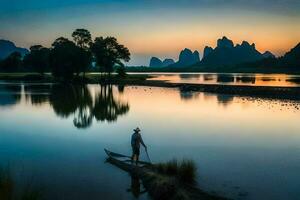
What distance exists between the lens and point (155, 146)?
2789 cm

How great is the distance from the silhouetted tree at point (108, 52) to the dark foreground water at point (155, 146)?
64.1m

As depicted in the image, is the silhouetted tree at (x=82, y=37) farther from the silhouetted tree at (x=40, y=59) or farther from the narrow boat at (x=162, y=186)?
the narrow boat at (x=162, y=186)

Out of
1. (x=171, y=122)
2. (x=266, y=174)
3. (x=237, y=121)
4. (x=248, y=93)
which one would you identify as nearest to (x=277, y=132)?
(x=237, y=121)

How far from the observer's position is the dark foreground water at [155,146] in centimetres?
1869

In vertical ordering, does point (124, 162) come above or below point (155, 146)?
above

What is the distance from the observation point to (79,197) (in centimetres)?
1702

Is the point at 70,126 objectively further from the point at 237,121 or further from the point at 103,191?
the point at 103,191

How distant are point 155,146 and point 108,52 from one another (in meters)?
91.1

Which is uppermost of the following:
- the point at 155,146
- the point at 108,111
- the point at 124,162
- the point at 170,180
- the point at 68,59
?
the point at 68,59

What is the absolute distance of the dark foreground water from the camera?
1869cm

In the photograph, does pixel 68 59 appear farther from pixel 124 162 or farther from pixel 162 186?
pixel 162 186

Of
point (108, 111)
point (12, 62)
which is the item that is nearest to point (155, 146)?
point (108, 111)

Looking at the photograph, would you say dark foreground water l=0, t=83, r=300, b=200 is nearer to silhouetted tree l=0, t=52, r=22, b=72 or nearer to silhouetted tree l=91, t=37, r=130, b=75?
Answer: silhouetted tree l=91, t=37, r=130, b=75

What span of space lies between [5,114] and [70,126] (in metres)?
13.0
